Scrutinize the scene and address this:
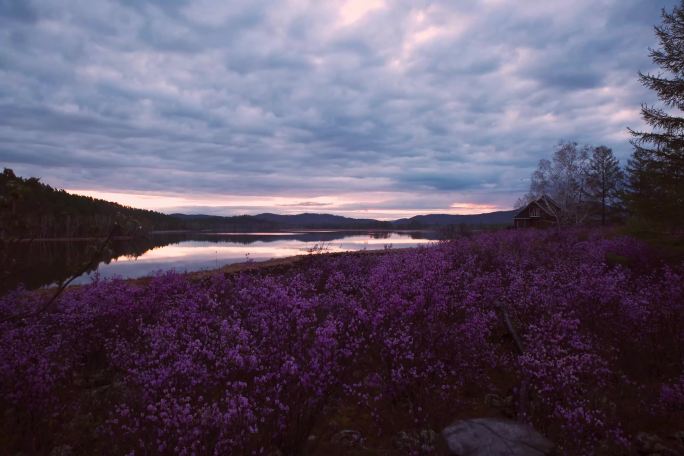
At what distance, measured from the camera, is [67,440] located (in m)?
4.97

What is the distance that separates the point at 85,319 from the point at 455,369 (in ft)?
20.8

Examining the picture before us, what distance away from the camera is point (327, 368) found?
4367 mm

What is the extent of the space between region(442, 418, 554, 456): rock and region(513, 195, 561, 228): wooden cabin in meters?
46.7

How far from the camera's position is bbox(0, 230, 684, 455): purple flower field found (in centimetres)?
431

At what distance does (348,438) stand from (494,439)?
178 centimetres

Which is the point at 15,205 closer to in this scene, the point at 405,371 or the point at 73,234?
the point at 405,371

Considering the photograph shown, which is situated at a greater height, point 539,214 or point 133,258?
point 539,214

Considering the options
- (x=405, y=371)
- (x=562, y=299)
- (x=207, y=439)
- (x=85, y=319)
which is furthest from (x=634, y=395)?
(x=85, y=319)

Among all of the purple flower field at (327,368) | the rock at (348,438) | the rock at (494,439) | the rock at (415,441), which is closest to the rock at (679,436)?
the purple flower field at (327,368)

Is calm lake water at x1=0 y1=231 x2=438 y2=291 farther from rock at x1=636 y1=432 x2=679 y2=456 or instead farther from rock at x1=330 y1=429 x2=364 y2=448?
rock at x1=636 y1=432 x2=679 y2=456

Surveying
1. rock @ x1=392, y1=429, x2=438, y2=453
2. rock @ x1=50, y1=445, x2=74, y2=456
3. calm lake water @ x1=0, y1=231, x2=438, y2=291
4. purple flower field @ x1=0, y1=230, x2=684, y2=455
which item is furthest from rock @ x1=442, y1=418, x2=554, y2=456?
rock @ x1=50, y1=445, x2=74, y2=456

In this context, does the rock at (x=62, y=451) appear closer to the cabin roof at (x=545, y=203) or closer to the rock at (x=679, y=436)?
the rock at (x=679, y=436)

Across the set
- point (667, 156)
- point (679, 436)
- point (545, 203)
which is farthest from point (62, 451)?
point (545, 203)

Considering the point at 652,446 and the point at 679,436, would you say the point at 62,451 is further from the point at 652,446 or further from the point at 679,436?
the point at 679,436
